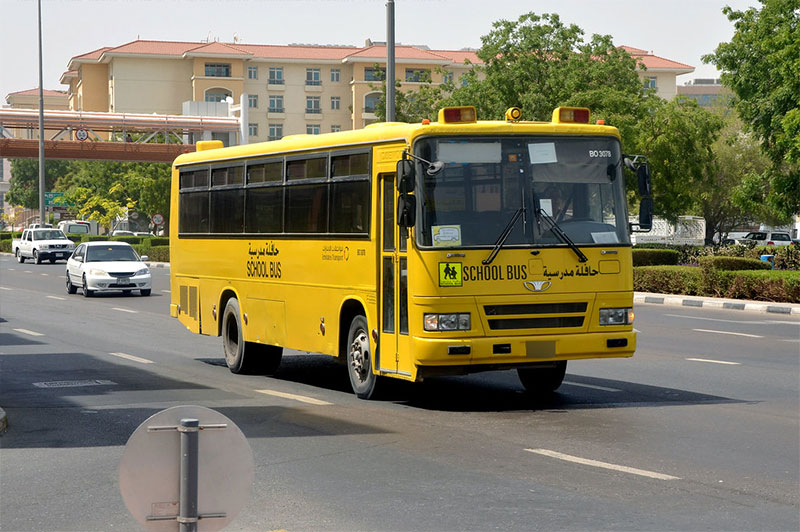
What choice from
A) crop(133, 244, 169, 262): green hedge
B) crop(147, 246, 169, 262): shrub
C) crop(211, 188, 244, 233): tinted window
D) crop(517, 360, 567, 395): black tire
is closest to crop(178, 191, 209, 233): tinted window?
crop(211, 188, 244, 233): tinted window

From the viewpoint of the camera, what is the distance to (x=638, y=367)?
16.3m

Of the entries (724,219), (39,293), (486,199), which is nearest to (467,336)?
(486,199)

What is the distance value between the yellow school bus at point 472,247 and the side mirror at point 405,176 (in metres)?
0.02

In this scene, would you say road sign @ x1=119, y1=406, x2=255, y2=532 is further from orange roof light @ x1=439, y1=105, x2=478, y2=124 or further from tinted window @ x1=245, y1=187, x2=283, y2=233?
tinted window @ x1=245, y1=187, x2=283, y2=233

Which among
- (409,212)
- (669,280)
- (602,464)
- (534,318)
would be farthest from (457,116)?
(669,280)

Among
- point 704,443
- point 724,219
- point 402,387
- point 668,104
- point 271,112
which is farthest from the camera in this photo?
point 271,112

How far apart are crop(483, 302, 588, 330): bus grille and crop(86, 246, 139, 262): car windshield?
23775 millimetres

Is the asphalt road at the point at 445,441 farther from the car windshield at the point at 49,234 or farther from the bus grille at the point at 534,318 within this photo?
the car windshield at the point at 49,234

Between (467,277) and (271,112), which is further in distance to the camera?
(271,112)

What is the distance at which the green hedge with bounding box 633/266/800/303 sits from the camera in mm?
29580

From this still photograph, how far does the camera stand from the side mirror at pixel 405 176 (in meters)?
12.1

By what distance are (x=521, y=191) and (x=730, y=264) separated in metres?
21.1

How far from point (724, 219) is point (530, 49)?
23.9m

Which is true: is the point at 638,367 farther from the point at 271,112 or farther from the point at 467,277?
the point at 271,112
